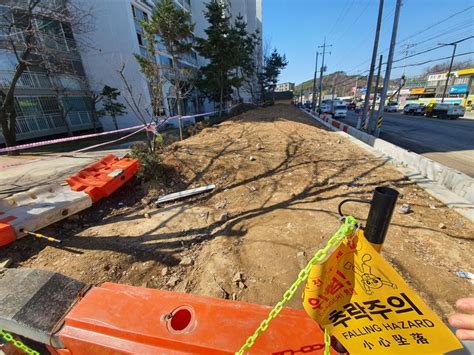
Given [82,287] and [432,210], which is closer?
[82,287]

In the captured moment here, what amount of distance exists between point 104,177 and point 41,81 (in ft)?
56.3

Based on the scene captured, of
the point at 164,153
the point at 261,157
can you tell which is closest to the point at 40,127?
the point at 164,153

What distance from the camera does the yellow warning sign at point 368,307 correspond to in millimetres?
949

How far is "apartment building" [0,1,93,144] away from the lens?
14.2 metres

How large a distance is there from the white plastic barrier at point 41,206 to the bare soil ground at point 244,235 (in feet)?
0.88

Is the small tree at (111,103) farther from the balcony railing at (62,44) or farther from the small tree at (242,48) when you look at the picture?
the small tree at (242,48)

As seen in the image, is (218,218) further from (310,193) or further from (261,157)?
(261,157)

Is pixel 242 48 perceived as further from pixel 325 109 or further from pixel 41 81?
pixel 325 109

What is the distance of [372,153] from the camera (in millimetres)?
7711

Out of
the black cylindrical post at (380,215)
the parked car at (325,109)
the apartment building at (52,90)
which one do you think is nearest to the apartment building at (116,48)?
the apartment building at (52,90)

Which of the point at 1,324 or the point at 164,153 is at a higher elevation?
the point at 1,324

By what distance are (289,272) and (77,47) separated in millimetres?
23887

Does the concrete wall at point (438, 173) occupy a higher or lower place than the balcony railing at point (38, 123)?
lower

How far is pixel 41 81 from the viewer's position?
650 inches
